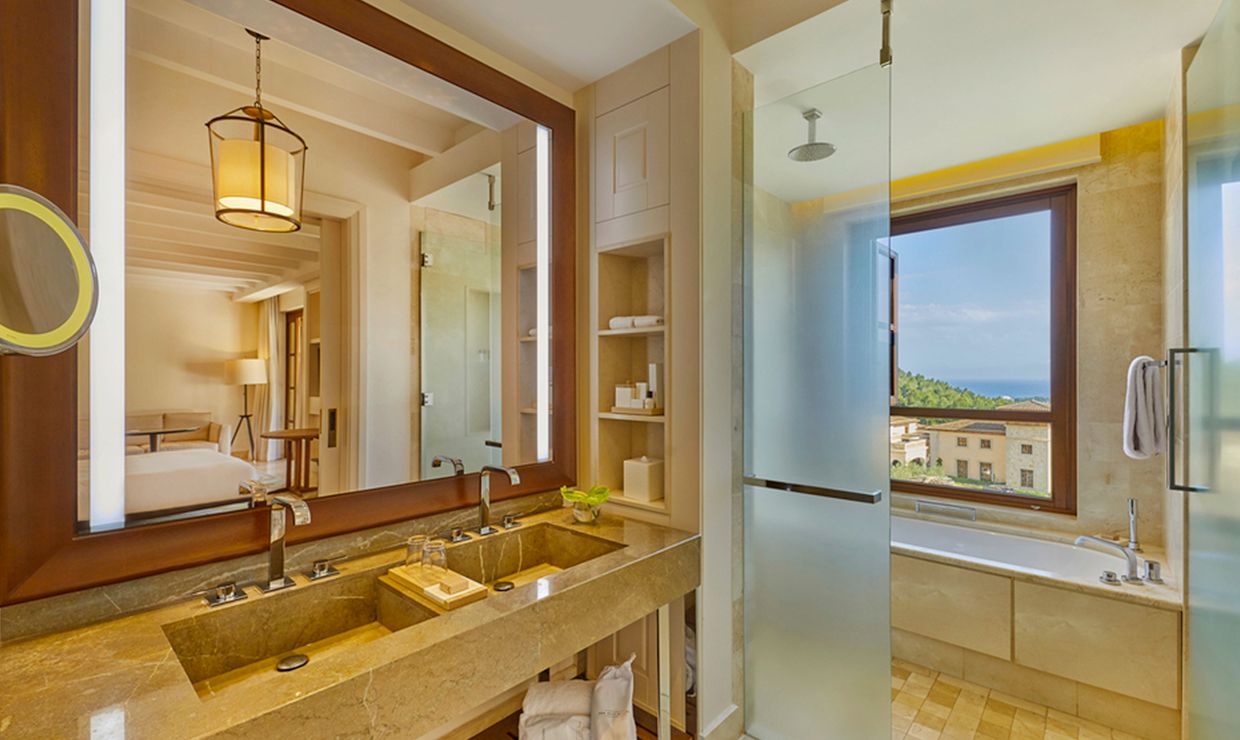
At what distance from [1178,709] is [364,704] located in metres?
2.99

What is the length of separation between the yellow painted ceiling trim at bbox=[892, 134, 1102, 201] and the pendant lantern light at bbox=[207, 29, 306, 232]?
3440 millimetres

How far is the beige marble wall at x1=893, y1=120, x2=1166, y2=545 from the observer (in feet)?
8.70

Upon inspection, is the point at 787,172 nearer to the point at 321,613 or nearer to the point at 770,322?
the point at 770,322

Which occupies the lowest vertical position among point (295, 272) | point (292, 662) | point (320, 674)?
point (292, 662)

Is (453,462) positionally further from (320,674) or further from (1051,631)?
(1051,631)

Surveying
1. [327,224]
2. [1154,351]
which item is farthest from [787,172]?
[1154,351]

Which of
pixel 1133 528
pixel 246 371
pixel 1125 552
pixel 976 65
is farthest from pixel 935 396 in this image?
pixel 246 371

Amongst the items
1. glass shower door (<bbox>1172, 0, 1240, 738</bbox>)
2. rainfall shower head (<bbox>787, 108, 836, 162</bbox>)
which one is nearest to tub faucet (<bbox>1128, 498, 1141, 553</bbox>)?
glass shower door (<bbox>1172, 0, 1240, 738</bbox>)

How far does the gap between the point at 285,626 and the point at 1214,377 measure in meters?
2.55

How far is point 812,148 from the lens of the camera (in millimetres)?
1943

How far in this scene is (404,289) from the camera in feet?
5.63

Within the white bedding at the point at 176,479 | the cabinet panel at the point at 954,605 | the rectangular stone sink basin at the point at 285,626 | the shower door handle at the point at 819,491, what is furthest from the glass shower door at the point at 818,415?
the white bedding at the point at 176,479

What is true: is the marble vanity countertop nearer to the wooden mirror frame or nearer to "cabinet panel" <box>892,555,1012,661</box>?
the wooden mirror frame

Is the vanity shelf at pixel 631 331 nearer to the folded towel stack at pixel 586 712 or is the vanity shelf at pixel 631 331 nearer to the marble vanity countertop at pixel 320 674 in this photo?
the marble vanity countertop at pixel 320 674
